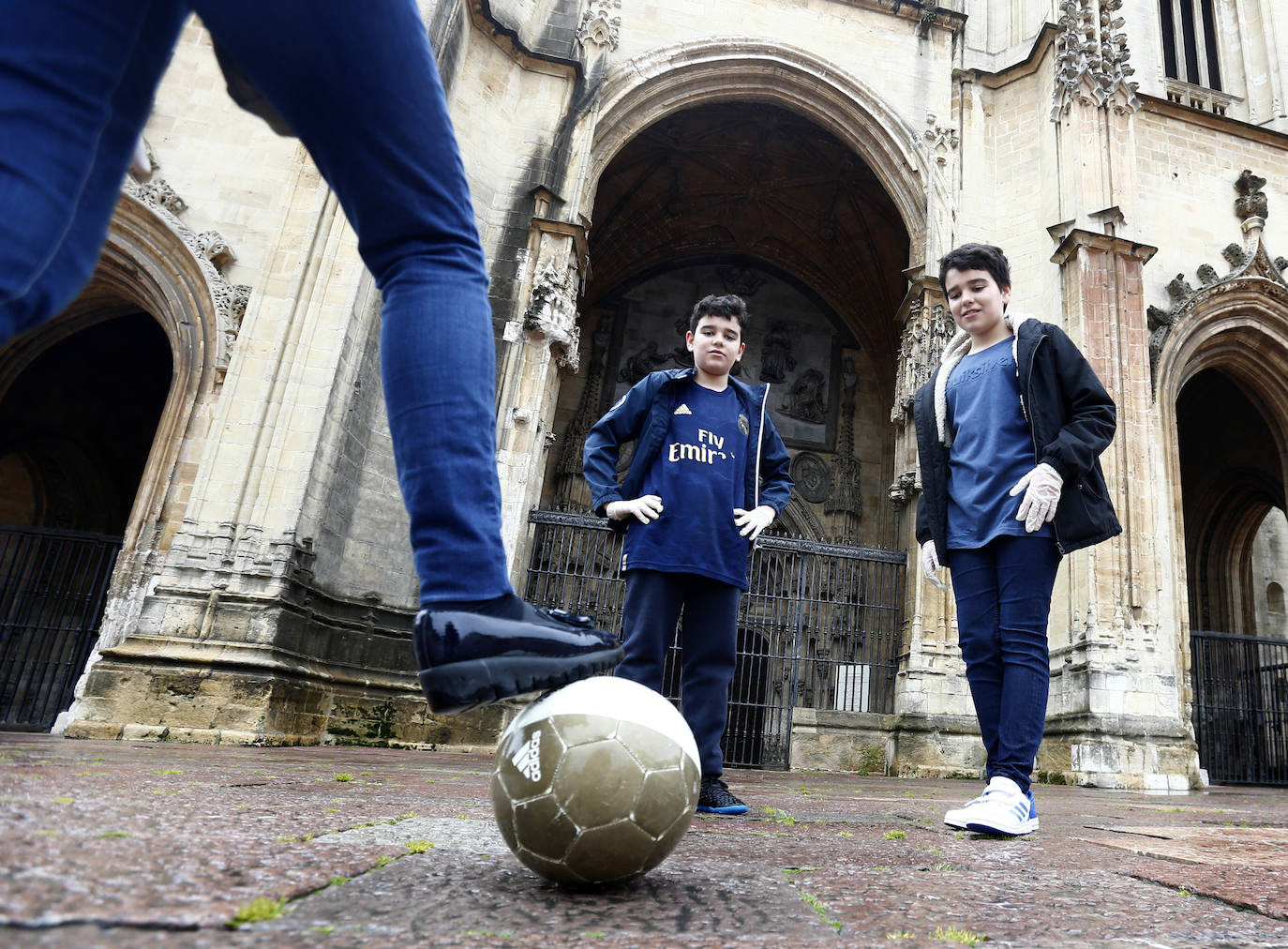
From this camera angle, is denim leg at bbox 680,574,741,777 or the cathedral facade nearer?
denim leg at bbox 680,574,741,777

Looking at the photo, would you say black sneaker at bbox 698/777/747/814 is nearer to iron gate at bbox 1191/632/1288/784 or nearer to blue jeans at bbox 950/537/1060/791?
blue jeans at bbox 950/537/1060/791

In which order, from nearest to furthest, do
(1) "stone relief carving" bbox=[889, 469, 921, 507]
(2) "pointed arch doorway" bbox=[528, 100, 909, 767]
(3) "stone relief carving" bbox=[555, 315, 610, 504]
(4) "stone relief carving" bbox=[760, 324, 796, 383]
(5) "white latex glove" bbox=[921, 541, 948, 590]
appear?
(5) "white latex glove" bbox=[921, 541, 948, 590] → (1) "stone relief carving" bbox=[889, 469, 921, 507] → (2) "pointed arch doorway" bbox=[528, 100, 909, 767] → (3) "stone relief carving" bbox=[555, 315, 610, 504] → (4) "stone relief carving" bbox=[760, 324, 796, 383]

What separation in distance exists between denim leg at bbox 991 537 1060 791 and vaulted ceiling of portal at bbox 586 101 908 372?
12.6 meters

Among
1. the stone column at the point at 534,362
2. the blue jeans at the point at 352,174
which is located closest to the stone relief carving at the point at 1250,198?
the stone column at the point at 534,362

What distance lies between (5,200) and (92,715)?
6205 mm

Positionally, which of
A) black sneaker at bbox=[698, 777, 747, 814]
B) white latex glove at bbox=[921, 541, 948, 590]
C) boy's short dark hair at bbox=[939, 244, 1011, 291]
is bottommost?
black sneaker at bbox=[698, 777, 747, 814]

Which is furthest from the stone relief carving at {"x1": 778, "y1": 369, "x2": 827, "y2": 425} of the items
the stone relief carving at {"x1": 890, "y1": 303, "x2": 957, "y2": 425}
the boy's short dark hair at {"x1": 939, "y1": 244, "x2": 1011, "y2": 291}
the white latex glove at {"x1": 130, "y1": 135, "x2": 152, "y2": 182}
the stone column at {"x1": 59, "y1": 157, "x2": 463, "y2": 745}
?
the white latex glove at {"x1": 130, "y1": 135, "x2": 152, "y2": 182}

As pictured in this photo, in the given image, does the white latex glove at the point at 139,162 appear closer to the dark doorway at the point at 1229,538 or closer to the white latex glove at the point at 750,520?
the white latex glove at the point at 750,520

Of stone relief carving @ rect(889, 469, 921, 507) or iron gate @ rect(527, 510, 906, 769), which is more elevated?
stone relief carving @ rect(889, 469, 921, 507)

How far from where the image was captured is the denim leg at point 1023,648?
2604 mm

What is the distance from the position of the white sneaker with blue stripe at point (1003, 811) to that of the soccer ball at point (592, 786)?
145 cm

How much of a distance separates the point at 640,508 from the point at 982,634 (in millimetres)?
1238

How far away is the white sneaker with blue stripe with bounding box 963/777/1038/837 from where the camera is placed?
242 cm

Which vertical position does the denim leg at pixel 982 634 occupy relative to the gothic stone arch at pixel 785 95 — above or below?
below
